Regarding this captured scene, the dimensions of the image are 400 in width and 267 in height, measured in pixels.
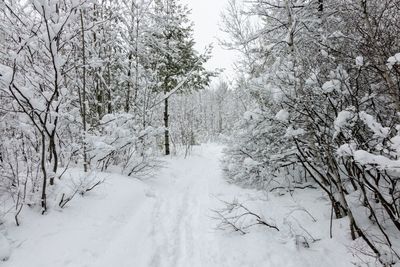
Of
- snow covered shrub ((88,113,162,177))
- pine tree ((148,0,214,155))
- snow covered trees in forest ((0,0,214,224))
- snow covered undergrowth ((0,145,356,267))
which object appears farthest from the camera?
pine tree ((148,0,214,155))

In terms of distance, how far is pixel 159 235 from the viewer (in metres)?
4.67

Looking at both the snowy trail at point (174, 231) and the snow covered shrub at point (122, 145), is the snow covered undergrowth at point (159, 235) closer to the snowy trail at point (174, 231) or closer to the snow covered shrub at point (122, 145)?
the snowy trail at point (174, 231)

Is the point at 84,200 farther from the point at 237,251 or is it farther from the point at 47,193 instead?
the point at 237,251

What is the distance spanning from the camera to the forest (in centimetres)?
364

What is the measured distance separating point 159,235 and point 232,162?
13.9ft

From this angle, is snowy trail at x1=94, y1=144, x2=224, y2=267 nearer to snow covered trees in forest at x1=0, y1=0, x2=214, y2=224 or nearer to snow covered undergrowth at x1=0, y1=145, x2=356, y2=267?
snow covered undergrowth at x1=0, y1=145, x2=356, y2=267

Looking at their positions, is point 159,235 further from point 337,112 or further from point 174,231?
point 337,112

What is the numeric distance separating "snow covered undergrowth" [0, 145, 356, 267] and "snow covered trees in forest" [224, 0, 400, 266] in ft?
2.39

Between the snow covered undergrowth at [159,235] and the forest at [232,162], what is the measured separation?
2 centimetres

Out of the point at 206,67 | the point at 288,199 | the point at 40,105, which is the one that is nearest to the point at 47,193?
the point at 40,105

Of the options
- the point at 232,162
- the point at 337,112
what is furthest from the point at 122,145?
the point at 337,112

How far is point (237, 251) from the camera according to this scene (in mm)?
4316

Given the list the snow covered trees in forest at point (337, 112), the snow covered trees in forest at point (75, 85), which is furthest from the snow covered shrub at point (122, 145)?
the snow covered trees in forest at point (337, 112)

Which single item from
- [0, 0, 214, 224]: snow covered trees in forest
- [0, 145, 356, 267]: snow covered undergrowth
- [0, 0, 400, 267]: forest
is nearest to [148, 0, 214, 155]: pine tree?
[0, 0, 214, 224]: snow covered trees in forest
